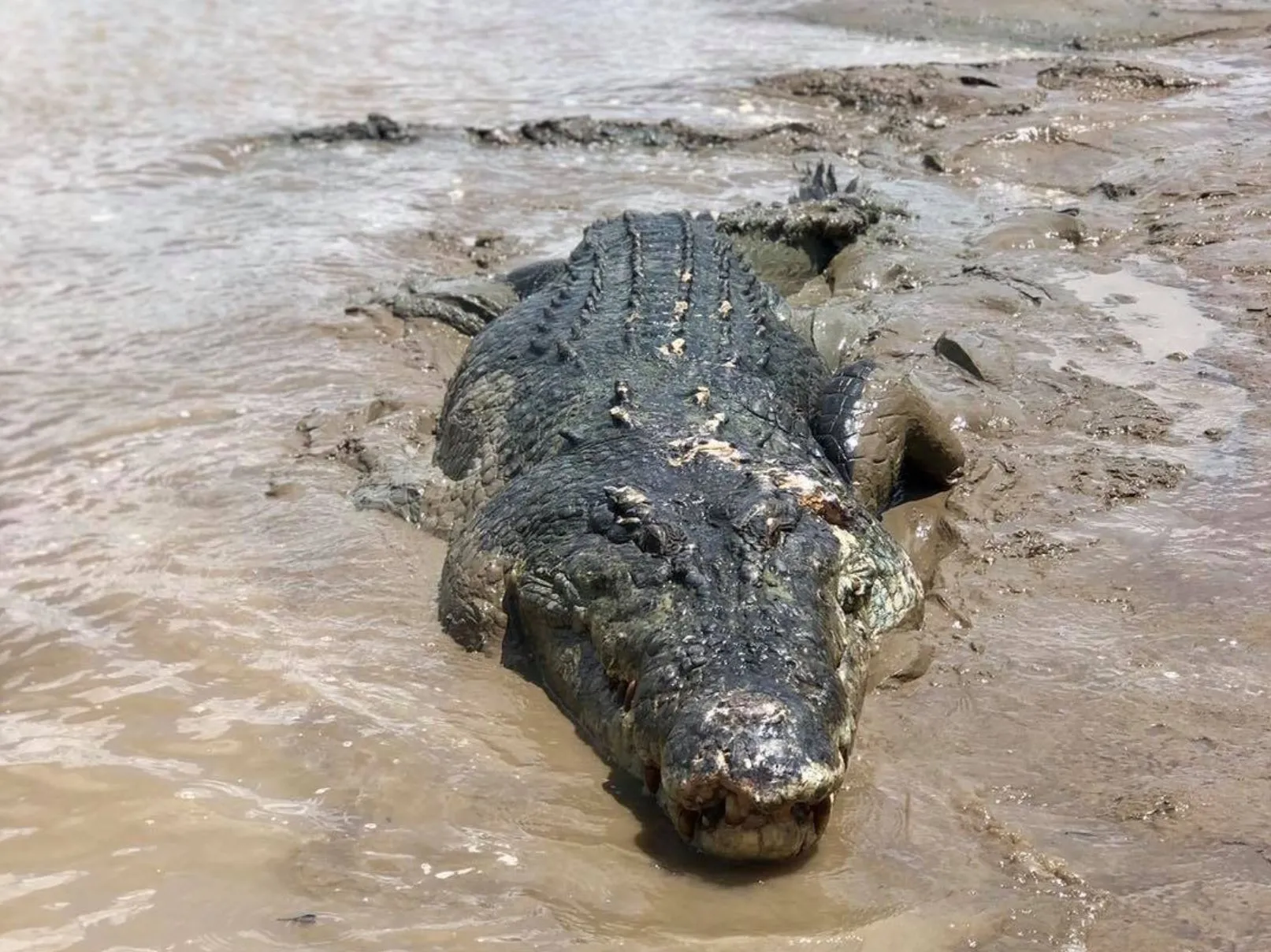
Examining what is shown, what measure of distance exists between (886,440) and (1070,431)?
3.00 ft

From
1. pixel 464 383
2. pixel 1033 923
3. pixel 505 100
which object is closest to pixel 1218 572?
pixel 1033 923

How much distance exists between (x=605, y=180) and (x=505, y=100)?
9.64ft

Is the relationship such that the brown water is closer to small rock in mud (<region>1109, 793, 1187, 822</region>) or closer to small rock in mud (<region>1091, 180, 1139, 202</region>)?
small rock in mud (<region>1109, 793, 1187, 822</region>)

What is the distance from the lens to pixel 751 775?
272 cm

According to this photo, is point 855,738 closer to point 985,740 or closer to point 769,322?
point 985,740

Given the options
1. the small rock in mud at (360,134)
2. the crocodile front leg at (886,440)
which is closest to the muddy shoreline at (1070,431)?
the crocodile front leg at (886,440)

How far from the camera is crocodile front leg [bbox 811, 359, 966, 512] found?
4.81 meters

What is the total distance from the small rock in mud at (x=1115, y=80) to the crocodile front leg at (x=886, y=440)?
6.81 metres

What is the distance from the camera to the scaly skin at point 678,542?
2873 mm

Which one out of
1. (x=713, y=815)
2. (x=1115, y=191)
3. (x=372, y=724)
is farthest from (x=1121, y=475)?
(x=1115, y=191)

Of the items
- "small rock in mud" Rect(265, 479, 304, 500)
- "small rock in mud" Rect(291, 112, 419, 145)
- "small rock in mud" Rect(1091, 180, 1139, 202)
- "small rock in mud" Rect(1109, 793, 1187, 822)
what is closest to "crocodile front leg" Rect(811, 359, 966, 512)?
"small rock in mud" Rect(1109, 793, 1187, 822)

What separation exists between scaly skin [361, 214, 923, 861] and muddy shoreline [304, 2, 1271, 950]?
36 cm

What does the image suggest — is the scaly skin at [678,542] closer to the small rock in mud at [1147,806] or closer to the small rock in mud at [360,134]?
the small rock in mud at [1147,806]

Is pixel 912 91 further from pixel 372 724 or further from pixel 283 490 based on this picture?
pixel 372 724
